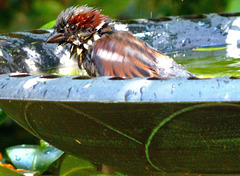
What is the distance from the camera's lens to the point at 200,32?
10.2 ft

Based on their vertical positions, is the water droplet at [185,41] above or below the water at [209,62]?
above

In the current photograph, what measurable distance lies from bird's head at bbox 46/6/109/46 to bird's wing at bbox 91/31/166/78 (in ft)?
0.47

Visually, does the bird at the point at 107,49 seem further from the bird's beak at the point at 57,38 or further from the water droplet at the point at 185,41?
the water droplet at the point at 185,41

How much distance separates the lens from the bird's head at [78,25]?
2.07m

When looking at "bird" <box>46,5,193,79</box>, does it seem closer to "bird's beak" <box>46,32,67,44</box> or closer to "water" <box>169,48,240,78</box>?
"bird's beak" <box>46,32,67,44</box>

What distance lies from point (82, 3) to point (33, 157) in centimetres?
211

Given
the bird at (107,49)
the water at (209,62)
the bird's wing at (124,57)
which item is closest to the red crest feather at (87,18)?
the bird at (107,49)

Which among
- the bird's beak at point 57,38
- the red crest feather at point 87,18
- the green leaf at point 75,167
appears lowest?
the green leaf at point 75,167

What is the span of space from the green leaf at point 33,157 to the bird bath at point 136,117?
0.68 meters

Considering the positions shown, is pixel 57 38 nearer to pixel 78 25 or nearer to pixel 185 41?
pixel 78 25

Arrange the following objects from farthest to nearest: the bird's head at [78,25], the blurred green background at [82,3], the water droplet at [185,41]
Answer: the blurred green background at [82,3] < the water droplet at [185,41] < the bird's head at [78,25]

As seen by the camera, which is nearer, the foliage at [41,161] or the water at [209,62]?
the foliage at [41,161]

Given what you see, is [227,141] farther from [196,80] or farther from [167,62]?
[167,62]

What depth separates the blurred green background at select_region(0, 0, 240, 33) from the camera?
3.91 meters
